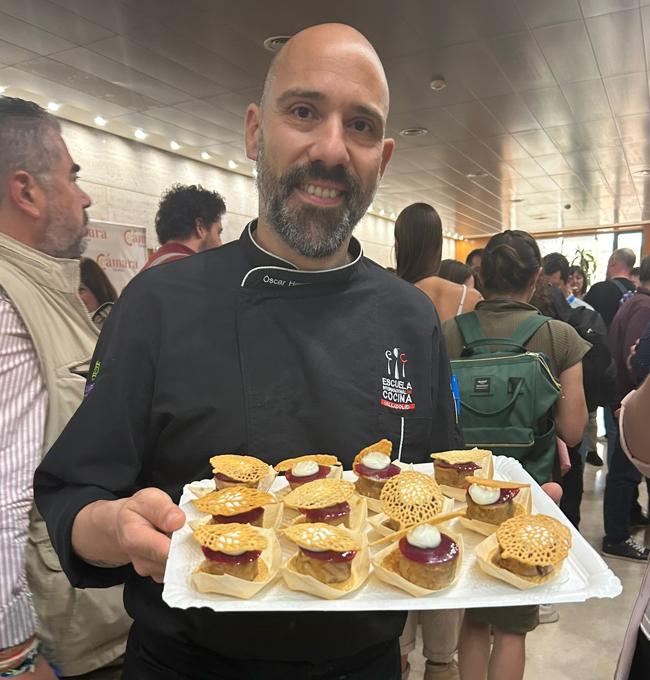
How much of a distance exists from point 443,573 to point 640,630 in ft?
2.05

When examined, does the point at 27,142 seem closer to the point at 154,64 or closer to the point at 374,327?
the point at 374,327

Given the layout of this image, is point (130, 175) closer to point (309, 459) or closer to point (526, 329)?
point (526, 329)

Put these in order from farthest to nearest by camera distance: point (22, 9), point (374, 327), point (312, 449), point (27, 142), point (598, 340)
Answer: point (22, 9) < point (598, 340) < point (27, 142) < point (374, 327) < point (312, 449)

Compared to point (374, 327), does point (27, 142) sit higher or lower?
higher

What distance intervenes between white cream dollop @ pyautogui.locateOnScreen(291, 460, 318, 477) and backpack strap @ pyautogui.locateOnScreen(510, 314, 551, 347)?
161cm

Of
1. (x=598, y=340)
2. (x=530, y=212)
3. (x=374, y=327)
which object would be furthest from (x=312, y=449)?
(x=530, y=212)

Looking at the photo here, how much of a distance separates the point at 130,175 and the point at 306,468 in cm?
760

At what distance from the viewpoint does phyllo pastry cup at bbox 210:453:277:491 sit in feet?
3.54

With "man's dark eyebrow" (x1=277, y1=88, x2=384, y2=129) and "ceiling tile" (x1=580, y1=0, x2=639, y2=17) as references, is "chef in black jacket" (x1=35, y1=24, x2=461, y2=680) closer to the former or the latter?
"man's dark eyebrow" (x1=277, y1=88, x2=384, y2=129)

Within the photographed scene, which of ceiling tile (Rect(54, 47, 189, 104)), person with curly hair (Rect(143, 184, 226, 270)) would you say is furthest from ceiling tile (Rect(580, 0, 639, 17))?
ceiling tile (Rect(54, 47, 189, 104))

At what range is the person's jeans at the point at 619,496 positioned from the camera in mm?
3967

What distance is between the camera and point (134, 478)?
1.13 m

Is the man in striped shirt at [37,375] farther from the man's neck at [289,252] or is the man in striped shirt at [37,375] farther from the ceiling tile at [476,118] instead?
the ceiling tile at [476,118]

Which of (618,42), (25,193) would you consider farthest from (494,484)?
(618,42)
